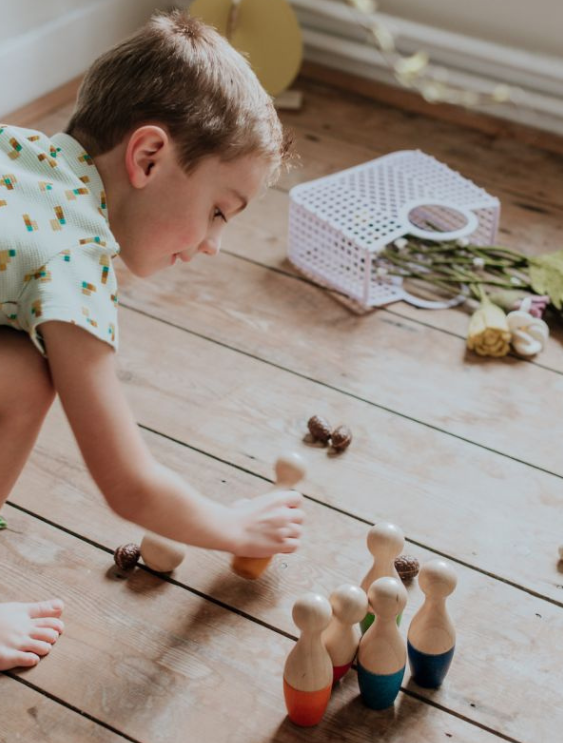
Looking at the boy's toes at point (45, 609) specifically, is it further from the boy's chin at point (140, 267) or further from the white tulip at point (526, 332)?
the white tulip at point (526, 332)

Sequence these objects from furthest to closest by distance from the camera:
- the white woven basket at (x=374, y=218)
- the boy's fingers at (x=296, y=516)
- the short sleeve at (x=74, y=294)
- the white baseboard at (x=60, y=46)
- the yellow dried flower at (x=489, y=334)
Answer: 1. the white baseboard at (x=60, y=46)
2. the white woven basket at (x=374, y=218)
3. the yellow dried flower at (x=489, y=334)
4. the boy's fingers at (x=296, y=516)
5. the short sleeve at (x=74, y=294)

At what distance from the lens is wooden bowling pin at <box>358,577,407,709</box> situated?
898 millimetres

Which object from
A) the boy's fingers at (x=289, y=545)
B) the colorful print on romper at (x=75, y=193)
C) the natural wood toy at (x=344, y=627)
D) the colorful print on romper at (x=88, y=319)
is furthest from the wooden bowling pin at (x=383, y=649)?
the colorful print on romper at (x=75, y=193)

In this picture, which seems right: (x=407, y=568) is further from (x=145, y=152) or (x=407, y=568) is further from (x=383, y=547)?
(x=145, y=152)

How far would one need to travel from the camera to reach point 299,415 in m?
1.32

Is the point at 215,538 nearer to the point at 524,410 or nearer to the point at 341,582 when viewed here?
the point at 341,582

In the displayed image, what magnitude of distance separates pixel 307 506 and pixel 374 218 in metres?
0.57

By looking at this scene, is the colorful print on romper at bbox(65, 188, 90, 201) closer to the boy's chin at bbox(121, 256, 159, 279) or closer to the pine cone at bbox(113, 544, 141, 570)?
the boy's chin at bbox(121, 256, 159, 279)

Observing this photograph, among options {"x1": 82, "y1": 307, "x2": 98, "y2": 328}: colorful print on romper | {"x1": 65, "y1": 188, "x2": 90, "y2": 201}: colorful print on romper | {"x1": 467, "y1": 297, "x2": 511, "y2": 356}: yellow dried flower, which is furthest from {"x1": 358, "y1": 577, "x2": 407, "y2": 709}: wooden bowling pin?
{"x1": 467, "y1": 297, "x2": 511, "y2": 356}: yellow dried flower

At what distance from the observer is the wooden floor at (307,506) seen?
0.97 meters

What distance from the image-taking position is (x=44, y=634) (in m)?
1.01

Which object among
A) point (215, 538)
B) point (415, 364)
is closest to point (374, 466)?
point (415, 364)

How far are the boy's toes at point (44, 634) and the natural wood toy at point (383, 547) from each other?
310mm

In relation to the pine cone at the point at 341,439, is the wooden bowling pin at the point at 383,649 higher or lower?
higher
